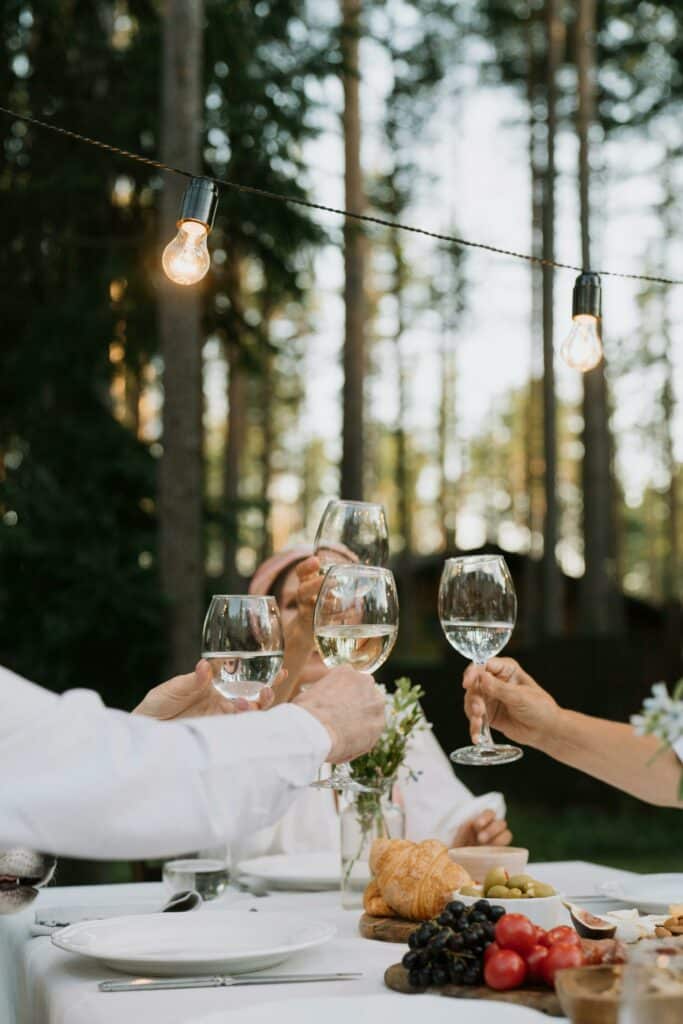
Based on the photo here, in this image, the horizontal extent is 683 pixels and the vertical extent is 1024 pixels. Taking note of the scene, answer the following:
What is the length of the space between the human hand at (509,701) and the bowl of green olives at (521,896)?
252mm

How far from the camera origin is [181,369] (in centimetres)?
845

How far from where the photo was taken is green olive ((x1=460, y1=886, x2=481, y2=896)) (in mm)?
2266

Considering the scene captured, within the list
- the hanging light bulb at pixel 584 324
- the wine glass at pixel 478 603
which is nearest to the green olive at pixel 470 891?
the wine glass at pixel 478 603

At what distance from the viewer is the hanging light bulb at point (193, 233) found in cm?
275

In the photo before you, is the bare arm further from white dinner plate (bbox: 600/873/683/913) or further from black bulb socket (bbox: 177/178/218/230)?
black bulb socket (bbox: 177/178/218/230)

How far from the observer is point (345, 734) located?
1.82 meters

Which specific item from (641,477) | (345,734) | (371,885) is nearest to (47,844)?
(345,734)

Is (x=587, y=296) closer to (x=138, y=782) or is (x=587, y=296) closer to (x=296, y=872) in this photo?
(x=296, y=872)

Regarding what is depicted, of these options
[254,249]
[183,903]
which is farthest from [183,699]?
[254,249]

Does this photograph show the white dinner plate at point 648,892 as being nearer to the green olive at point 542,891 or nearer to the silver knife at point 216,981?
the green olive at point 542,891

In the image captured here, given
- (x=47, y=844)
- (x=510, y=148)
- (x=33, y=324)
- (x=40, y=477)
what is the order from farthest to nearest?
1. (x=510, y=148)
2. (x=33, y=324)
3. (x=40, y=477)
4. (x=47, y=844)

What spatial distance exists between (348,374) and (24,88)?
3.69 m

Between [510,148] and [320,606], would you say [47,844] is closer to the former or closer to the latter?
[320,606]

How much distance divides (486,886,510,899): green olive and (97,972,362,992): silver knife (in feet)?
1.04
